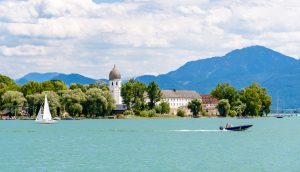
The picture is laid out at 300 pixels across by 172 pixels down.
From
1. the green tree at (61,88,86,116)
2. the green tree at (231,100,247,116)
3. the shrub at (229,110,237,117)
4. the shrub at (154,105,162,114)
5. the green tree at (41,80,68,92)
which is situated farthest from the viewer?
the green tree at (231,100,247,116)

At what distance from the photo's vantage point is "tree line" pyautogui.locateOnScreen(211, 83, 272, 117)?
176 meters

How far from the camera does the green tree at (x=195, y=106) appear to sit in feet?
573

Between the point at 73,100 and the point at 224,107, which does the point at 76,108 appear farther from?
the point at 224,107

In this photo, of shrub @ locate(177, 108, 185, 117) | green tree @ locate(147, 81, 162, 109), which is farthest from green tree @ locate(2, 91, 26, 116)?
shrub @ locate(177, 108, 185, 117)

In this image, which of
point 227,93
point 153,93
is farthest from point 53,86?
point 227,93

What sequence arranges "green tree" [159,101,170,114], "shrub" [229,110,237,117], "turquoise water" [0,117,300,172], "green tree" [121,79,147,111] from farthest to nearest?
"shrub" [229,110,237,117] → "green tree" [159,101,170,114] → "green tree" [121,79,147,111] → "turquoise water" [0,117,300,172]

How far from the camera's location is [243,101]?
607 feet

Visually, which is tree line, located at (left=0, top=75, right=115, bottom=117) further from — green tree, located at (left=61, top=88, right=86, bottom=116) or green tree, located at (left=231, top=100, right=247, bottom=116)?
green tree, located at (left=231, top=100, right=247, bottom=116)

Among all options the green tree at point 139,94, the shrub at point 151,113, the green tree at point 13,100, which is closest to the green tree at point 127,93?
the green tree at point 139,94

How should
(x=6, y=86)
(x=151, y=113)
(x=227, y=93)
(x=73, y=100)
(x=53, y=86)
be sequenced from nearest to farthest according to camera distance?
(x=73, y=100)
(x=151, y=113)
(x=53, y=86)
(x=6, y=86)
(x=227, y=93)

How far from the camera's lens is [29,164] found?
151 ft

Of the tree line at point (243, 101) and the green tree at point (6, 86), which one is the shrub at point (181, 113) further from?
the green tree at point (6, 86)

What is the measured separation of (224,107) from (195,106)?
8.29 metres

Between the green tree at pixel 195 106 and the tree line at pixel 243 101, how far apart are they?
576 cm
